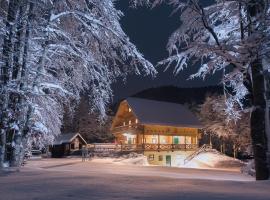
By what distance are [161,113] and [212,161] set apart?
16509mm

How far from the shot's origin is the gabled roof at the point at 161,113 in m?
58.3

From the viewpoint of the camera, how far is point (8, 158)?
13141 mm

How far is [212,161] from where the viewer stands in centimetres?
4694

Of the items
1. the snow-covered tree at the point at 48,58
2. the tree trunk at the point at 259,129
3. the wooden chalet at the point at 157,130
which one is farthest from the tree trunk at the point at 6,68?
the wooden chalet at the point at 157,130

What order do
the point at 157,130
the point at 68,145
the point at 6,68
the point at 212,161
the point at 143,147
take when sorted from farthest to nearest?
1. the point at 68,145
2. the point at 157,130
3. the point at 143,147
4. the point at 212,161
5. the point at 6,68

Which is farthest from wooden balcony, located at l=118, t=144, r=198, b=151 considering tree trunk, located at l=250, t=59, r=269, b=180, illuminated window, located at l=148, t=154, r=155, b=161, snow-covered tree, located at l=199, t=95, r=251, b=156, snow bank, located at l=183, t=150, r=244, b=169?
tree trunk, located at l=250, t=59, r=269, b=180

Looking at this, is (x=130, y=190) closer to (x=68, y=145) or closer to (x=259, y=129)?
(x=259, y=129)

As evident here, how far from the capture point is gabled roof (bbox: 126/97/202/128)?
191ft

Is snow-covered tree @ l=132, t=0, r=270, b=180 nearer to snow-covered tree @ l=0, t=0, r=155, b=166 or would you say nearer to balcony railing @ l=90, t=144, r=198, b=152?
snow-covered tree @ l=0, t=0, r=155, b=166

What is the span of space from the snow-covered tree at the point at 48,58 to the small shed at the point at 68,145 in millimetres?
45062

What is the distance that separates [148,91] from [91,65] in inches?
4377

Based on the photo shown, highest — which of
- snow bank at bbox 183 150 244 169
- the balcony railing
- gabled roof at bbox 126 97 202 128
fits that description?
gabled roof at bbox 126 97 202 128

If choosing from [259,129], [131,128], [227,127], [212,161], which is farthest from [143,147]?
[259,129]

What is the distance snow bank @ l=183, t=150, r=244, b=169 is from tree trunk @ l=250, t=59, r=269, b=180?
32360 mm
